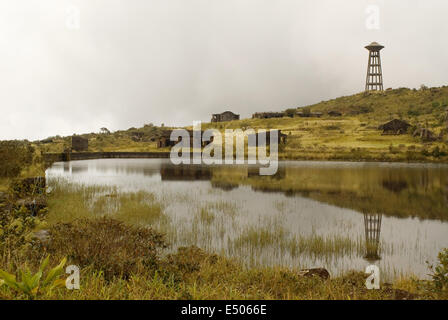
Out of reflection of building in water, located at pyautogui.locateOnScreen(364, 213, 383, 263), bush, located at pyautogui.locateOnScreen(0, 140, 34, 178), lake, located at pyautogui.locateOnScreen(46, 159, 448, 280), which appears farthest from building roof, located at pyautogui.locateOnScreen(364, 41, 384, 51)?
bush, located at pyautogui.locateOnScreen(0, 140, 34, 178)

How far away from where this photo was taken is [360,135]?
225 feet

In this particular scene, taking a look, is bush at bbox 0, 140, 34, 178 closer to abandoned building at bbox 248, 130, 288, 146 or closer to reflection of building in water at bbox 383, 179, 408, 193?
reflection of building in water at bbox 383, 179, 408, 193

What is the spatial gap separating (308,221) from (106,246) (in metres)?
9.65

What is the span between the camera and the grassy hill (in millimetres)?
53719

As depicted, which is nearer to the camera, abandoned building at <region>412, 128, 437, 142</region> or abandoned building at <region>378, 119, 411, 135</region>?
abandoned building at <region>412, 128, 437, 142</region>

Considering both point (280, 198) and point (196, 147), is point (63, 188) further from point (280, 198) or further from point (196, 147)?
point (196, 147)

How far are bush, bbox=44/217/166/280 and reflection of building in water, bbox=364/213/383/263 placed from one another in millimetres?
6625

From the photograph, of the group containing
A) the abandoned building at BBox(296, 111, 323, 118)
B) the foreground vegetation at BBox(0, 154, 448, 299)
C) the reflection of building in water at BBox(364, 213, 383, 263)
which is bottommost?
the reflection of building in water at BBox(364, 213, 383, 263)

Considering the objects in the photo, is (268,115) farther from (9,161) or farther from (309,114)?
(9,161)

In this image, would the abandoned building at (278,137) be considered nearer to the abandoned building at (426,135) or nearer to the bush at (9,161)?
the abandoned building at (426,135)

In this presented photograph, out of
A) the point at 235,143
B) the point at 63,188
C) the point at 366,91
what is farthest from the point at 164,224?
the point at 366,91

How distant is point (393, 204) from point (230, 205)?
370 inches

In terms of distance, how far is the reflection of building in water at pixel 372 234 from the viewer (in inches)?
387

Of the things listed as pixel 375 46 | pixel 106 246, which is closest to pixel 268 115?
pixel 375 46
